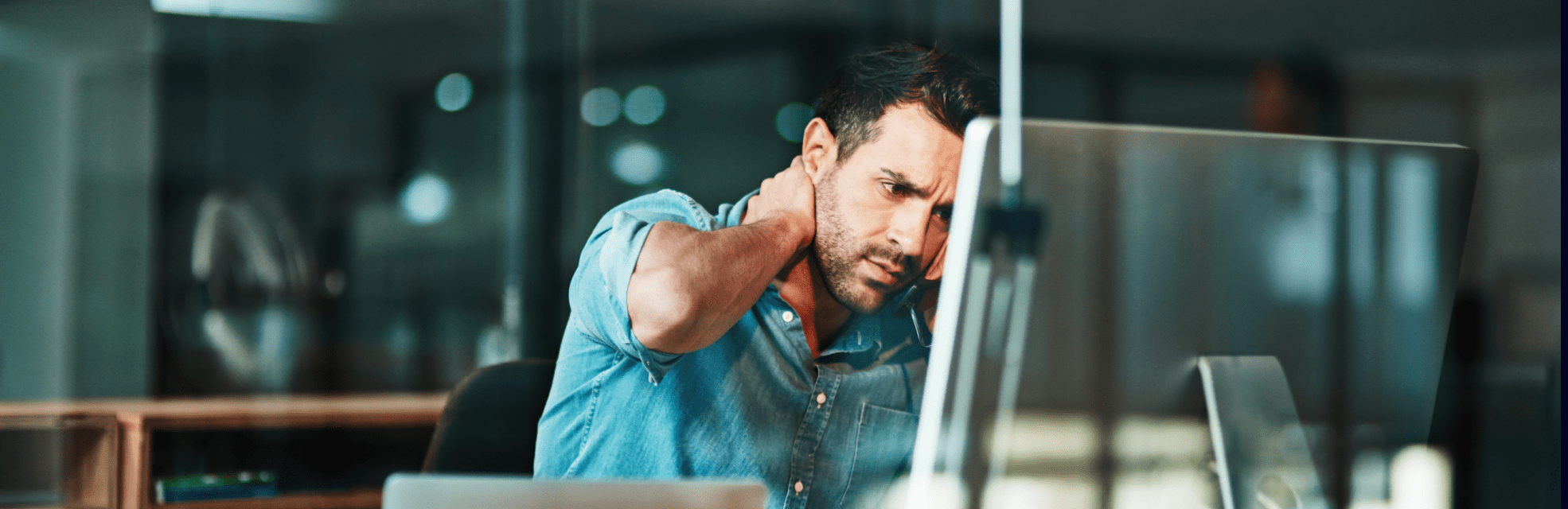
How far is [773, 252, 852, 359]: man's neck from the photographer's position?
1.38 m

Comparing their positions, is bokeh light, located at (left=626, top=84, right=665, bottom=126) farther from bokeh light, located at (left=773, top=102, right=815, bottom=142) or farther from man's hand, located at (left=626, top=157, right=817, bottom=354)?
man's hand, located at (left=626, top=157, right=817, bottom=354)

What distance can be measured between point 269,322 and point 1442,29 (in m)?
3.26

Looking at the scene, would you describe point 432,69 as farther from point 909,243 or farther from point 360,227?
point 909,243

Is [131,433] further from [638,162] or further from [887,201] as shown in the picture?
[887,201]

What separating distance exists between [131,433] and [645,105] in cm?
187

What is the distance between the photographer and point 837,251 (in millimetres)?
1364

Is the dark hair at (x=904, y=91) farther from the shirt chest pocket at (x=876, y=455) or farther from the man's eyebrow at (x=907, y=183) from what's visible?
the shirt chest pocket at (x=876, y=455)

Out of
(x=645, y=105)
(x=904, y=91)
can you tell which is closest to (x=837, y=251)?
(x=904, y=91)

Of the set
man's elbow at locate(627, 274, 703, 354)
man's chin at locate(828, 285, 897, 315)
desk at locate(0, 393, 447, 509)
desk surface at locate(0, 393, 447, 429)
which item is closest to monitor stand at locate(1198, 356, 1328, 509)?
man's elbow at locate(627, 274, 703, 354)


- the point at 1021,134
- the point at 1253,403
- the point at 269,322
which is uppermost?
the point at 1021,134

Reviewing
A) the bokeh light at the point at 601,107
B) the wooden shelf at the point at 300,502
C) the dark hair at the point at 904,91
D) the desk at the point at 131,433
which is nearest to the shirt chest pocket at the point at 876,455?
the dark hair at the point at 904,91

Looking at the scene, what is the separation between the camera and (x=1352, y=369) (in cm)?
76

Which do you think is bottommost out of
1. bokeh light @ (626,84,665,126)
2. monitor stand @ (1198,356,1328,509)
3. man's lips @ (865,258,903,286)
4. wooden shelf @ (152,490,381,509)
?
wooden shelf @ (152,490,381,509)

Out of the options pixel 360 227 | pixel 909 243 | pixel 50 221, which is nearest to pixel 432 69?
pixel 360 227
